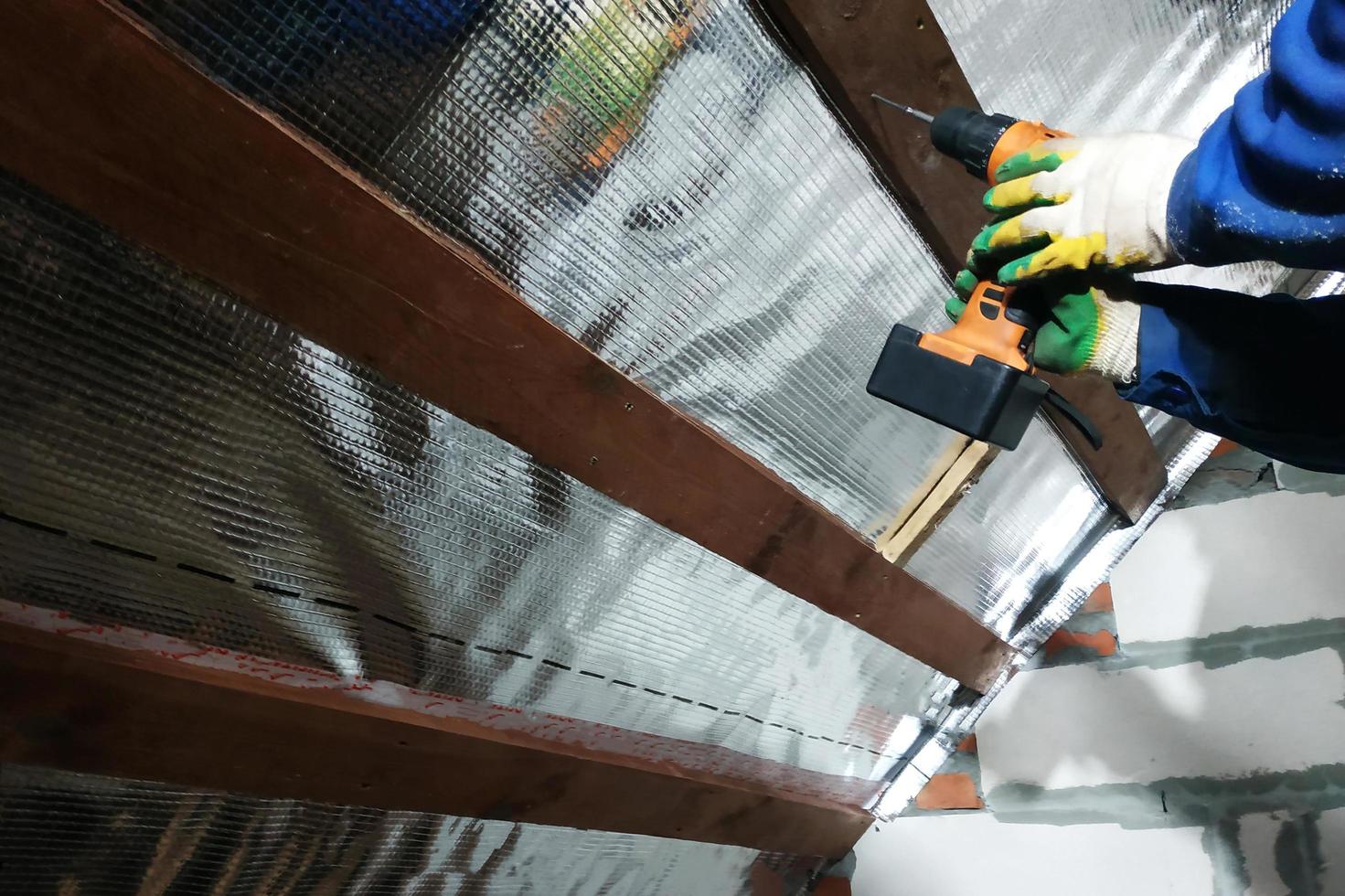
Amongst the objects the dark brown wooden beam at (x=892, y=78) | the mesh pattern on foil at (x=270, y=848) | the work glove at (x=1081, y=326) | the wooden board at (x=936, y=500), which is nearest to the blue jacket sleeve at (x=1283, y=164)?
the work glove at (x=1081, y=326)

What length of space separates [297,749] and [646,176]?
24.4 inches

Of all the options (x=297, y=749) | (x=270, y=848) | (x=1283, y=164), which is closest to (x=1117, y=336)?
(x=1283, y=164)

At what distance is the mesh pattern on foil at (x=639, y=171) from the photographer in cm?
59

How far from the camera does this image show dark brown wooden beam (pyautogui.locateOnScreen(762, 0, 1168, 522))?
71 cm

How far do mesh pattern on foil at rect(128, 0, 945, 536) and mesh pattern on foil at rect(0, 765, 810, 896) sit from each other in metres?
0.59

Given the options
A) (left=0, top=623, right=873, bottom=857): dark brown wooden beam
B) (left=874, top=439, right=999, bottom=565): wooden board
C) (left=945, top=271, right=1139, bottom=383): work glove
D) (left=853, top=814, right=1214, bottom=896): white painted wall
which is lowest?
(left=0, top=623, right=873, bottom=857): dark brown wooden beam

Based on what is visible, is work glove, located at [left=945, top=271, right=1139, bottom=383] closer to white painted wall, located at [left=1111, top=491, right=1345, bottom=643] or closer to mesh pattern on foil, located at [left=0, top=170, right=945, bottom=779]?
mesh pattern on foil, located at [left=0, top=170, right=945, bottom=779]

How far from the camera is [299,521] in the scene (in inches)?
30.1

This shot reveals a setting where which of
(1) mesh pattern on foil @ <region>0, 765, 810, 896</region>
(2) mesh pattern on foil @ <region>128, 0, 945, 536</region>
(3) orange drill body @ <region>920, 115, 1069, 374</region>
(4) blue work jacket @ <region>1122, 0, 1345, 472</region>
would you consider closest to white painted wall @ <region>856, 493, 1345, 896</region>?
(1) mesh pattern on foil @ <region>0, 765, 810, 896</region>

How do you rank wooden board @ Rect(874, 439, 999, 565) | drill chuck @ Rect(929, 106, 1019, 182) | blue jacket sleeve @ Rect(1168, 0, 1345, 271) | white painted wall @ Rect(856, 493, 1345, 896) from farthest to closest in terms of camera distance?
white painted wall @ Rect(856, 493, 1345, 896) → wooden board @ Rect(874, 439, 999, 565) → drill chuck @ Rect(929, 106, 1019, 182) → blue jacket sleeve @ Rect(1168, 0, 1345, 271)

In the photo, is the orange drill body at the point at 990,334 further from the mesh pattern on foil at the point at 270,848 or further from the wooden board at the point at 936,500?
the mesh pattern on foil at the point at 270,848

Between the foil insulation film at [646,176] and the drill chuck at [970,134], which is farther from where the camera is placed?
the drill chuck at [970,134]

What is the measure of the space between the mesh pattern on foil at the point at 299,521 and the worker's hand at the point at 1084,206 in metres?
0.46

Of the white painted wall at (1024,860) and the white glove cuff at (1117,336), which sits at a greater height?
the white glove cuff at (1117,336)
